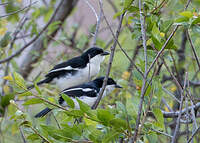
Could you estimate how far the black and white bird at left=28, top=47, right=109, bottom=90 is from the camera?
16.3ft

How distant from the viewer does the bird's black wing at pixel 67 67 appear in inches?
197

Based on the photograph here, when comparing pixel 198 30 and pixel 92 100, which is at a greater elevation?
pixel 198 30

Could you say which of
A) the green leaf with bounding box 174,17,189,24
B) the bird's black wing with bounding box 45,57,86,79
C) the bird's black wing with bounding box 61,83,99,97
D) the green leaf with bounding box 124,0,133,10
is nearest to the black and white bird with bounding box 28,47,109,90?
the bird's black wing with bounding box 45,57,86,79

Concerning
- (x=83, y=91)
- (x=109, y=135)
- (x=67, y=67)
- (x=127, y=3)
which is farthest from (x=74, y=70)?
(x=109, y=135)

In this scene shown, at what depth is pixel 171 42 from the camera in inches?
89.8

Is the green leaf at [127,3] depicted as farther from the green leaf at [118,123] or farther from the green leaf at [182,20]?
the green leaf at [118,123]

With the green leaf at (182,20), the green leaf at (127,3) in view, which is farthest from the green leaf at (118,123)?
the green leaf at (127,3)

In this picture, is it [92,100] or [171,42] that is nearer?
[171,42]

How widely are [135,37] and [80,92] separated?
1.71 meters

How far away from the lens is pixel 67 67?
501 centimetres

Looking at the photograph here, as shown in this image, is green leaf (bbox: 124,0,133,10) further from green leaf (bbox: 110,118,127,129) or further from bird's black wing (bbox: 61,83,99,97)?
bird's black wing (bbox: 61,83,99,97)

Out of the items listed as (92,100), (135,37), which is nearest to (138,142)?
(135,37)

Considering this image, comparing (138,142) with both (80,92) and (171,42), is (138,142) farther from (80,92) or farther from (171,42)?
(80,92)

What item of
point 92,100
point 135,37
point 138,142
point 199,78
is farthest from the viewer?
point 199,78
